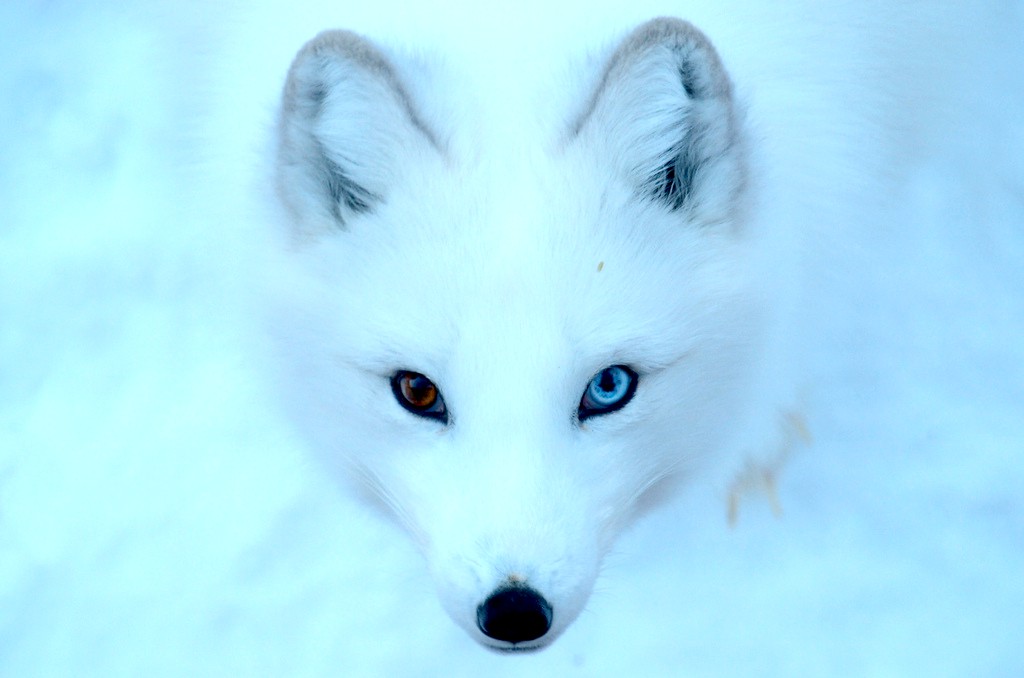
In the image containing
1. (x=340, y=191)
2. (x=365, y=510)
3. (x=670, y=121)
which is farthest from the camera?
(x=365, y=510)

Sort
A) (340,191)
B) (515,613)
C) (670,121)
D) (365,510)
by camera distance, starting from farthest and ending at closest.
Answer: (365,510) < (340,191) < (670,121) < (515,613)

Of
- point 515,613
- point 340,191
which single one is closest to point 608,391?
point 515,613

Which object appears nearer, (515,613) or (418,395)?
(515,613)

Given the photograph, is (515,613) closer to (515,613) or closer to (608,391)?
(515,613)

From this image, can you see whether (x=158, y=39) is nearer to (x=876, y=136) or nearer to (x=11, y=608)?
(x=11, y=608)

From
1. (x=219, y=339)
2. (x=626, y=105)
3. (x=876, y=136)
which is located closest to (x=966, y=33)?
(x=876, y=136)
